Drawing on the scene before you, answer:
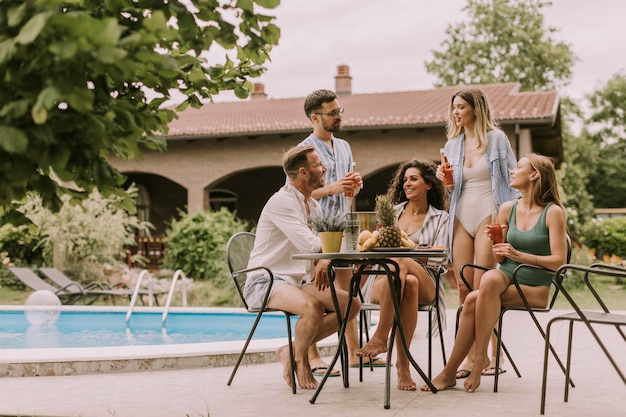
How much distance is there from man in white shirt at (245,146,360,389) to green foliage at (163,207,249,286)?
10223mm

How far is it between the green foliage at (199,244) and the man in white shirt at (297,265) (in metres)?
10.2

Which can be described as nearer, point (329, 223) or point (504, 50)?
point (329, 223)

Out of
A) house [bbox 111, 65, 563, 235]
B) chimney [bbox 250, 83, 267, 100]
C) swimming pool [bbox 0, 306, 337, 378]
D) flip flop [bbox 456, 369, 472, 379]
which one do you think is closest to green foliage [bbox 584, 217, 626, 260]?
house [bbox 111, 65, 563, 235]

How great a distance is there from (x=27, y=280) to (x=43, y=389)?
7795 mm

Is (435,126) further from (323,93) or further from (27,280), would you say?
(323,93)

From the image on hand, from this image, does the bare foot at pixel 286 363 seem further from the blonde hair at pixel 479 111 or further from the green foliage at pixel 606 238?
the green foliage at pixel 606 238

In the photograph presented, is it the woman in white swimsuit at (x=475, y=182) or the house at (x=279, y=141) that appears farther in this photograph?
the house at (x=279, y=141)

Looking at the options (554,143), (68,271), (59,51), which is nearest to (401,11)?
(554,143)

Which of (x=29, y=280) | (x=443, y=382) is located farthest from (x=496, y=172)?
(x=29, y=280)

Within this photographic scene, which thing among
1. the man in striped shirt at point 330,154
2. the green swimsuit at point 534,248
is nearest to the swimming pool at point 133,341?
the man in striped shirt at point 330,154

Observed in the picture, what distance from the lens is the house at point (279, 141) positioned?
1686 centimetres

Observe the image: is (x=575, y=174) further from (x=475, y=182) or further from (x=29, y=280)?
(x=475, y=182)

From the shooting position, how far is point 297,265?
477cm

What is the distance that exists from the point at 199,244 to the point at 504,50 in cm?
2548
